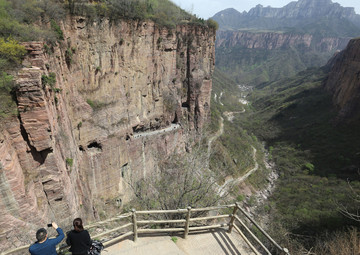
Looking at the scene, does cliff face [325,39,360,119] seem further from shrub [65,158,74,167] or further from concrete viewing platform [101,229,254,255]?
shrub [65,158,74,167]

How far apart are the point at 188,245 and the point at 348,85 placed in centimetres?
6672

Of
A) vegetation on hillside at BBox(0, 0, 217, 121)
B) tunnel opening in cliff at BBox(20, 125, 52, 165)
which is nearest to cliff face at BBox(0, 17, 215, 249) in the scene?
tunnel opening in cliff at BBox(20, 125, 52, 165)

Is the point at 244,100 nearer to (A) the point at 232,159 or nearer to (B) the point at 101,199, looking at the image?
(A) the point at 232,159

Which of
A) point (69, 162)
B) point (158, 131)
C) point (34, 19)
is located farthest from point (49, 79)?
point (158, 131)

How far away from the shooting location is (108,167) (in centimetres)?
2162

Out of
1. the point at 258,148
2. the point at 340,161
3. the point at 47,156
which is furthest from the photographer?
the point at 258,148

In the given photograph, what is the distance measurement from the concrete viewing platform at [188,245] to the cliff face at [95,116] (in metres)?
5.06

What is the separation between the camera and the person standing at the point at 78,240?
205 inches

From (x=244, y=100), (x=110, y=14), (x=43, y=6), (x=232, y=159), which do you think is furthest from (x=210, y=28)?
(x=244, y=100)

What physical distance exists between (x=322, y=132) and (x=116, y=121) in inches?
2000

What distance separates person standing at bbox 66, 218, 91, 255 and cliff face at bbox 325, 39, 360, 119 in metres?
59.0

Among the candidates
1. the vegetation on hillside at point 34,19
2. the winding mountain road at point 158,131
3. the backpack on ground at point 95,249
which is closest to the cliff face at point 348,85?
the winding mountain road at point 158,131

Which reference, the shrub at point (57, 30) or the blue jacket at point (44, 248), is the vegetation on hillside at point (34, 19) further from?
the blue jacket at point (44, 248)

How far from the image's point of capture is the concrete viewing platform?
270 inches
